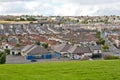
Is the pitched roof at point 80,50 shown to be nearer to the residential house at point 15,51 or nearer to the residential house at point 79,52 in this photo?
the residential house at point 79,52

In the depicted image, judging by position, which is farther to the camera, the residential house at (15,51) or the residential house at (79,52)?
the residential house at (15,51)

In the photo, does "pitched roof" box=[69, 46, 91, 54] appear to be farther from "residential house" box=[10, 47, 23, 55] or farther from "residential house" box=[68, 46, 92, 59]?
"residential house" box=[10, 47, 23, 55]

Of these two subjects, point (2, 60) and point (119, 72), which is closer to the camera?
point (119, 72)

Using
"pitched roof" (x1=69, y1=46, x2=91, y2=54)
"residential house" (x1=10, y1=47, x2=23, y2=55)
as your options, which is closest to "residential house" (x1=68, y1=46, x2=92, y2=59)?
"pitched roof" (x1=69, y1=46, x2=91, y2=54)

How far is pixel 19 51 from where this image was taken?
1866 inches

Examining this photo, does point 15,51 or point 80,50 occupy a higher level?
point 80,50

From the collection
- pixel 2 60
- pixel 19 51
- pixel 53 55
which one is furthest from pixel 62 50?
pixel 2 60

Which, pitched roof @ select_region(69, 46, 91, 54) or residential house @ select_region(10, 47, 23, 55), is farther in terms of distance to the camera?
residential house @ select_region(10, 47, 23, 55)

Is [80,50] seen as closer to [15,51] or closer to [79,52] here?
[79,52]

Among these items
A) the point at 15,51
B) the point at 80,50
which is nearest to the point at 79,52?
the point at 80,50

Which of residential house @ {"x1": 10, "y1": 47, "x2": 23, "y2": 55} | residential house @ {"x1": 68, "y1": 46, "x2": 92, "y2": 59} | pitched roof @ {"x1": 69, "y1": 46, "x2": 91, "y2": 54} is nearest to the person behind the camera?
residential house @ {"x1": 68, "y1": 46, "x2": 92, "y2": 59}

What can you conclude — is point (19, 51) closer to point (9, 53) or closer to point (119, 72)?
point (9, 53)

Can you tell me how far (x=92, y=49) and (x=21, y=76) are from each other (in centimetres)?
3622

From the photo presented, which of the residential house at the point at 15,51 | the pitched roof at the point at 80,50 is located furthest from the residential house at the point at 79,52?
the residential house at the point at 15,51
